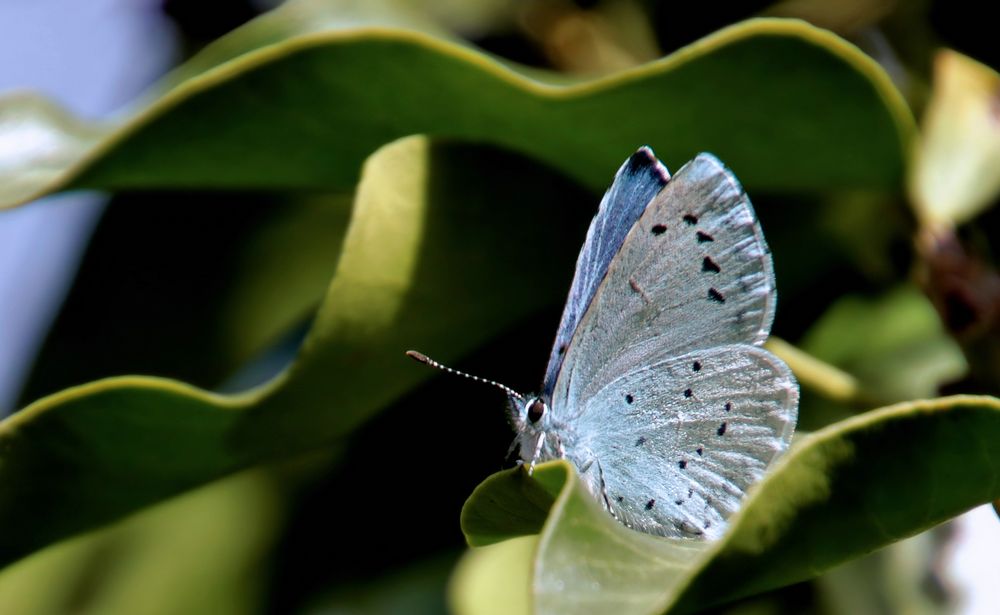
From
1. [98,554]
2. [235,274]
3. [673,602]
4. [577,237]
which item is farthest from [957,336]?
[98,554]

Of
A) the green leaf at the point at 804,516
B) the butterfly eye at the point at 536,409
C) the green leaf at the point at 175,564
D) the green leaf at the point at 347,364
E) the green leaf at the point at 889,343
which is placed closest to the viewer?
the green leaf at the point at 804,516

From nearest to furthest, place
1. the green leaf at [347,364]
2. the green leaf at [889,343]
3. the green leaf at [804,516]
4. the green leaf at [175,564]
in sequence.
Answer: the green leaf at [804,516] → the green leaf at [347,364] → the green leaf at [889,343] → the green leaf at [175,564]

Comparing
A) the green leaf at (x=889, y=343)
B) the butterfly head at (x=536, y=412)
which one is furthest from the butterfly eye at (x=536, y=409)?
the green leaf at (x=889, y=343)

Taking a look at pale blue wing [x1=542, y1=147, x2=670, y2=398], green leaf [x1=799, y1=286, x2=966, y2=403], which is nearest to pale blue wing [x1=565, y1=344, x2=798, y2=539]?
pale blue wing [x1=542, y1=147, x2=670, y2=398]

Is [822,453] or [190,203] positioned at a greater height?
[822,453]

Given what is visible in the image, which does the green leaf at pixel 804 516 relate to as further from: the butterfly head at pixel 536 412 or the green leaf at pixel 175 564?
the green leaf at pixel 175 564

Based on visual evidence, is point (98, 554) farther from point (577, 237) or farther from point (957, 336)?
point (957, 336)

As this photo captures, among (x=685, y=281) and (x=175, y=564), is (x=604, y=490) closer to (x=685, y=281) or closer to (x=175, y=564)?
(x=685, y=281)
